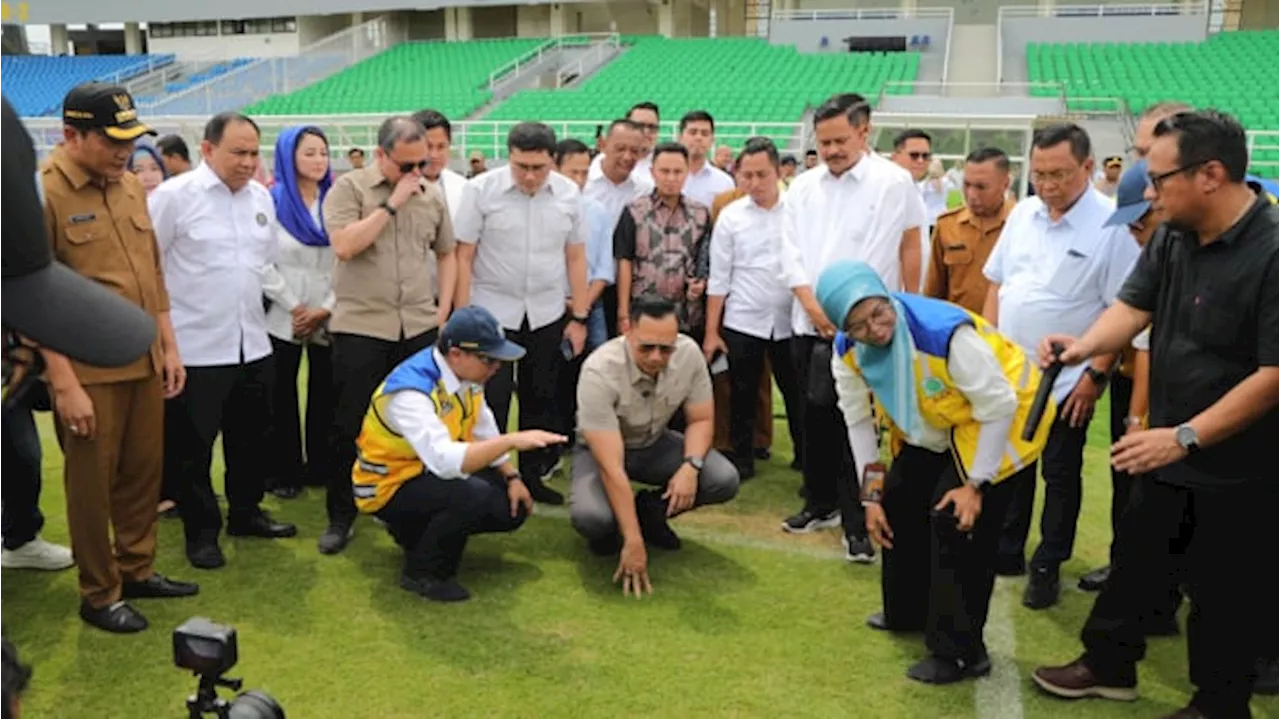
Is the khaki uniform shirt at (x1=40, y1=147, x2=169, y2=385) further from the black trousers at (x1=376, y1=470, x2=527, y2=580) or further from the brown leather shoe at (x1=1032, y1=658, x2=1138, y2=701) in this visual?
the brown leather shoe at (x1=1032, y1=658, x2=1138, y2=701)

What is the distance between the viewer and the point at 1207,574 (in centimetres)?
271

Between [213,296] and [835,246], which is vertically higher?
[835,246]

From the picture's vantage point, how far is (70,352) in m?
1.16

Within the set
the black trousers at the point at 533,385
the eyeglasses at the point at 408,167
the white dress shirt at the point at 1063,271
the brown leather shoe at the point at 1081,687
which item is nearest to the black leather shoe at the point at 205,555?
the black trousers at the point at 533,385

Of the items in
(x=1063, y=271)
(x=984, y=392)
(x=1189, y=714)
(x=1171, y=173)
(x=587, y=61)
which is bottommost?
(x=1189, y=714)

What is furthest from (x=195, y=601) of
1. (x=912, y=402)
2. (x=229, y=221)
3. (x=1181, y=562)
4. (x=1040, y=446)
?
(x=1181, y=562)

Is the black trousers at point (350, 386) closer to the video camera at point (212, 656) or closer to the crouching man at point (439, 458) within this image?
the crouching man at point (439, 458)

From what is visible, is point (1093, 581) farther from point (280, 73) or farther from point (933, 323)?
point (280, 73)

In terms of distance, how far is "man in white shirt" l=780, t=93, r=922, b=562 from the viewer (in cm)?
418

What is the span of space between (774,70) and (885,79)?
103 inches

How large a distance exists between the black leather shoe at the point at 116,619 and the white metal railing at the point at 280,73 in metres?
23.0

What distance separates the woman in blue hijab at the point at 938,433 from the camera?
296cm

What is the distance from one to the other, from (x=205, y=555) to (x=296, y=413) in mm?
1017

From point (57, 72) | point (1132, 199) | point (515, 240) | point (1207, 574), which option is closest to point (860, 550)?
point (1207, 574)
